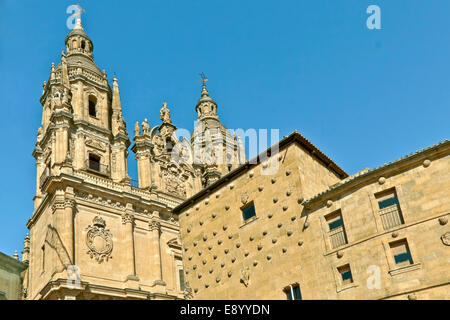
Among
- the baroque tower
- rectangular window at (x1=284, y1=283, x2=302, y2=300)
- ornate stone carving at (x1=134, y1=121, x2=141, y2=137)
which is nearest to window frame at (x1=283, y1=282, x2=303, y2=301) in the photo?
rectangular window at (x1=284, y1=283, x2=302, y2=300)

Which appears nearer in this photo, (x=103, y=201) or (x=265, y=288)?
(x=265, y=288)

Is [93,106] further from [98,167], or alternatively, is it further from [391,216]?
[391,216]

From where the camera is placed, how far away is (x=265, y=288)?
21.2 m

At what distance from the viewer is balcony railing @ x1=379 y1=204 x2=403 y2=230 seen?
1880 cm

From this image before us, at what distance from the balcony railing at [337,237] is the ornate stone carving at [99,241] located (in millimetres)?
17549

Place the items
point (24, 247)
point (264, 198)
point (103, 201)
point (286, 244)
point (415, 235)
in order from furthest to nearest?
point (24, 247), point (103, 201), point (264, 198), point (286, 244), point (415, 235)

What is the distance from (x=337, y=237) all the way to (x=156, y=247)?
723 inches

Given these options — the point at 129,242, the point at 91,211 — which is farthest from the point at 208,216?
the point at 91,211
